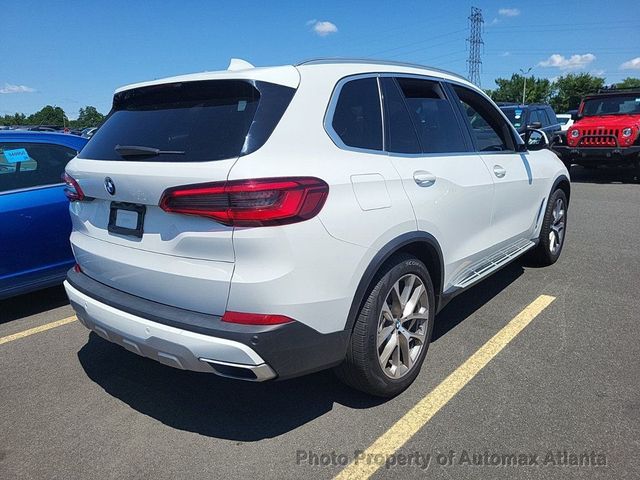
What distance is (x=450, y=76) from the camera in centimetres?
375

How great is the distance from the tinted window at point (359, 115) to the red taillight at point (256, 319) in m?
0.97

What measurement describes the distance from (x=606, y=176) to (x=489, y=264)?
1197cm

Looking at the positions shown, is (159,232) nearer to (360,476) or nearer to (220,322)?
(220,322)

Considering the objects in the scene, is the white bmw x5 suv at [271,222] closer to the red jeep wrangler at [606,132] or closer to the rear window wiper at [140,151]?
the rear window wiper at [140,151]

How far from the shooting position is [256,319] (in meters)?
2.19

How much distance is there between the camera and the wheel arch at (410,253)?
2.48m

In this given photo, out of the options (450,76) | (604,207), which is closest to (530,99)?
(604,207)

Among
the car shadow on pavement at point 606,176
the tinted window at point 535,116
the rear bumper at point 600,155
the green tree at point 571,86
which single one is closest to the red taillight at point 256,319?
the rear bumper at point 600,155

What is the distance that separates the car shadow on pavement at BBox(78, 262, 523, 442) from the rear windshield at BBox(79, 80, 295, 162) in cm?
143

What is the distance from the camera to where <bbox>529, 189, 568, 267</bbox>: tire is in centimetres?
506

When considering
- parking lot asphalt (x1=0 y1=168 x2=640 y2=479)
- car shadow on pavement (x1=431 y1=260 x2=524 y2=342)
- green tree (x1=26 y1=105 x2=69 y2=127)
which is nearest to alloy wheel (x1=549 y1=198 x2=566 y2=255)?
car shadow on pavement (x1=431 y1=260 x2=524 y2=342)

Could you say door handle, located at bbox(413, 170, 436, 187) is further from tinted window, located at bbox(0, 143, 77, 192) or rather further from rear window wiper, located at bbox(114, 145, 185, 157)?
tinted window, located at bbox(0, 143, 77, 192)

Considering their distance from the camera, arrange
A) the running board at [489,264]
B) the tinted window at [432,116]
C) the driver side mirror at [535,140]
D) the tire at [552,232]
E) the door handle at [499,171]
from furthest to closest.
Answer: the tire at [552,232] → the driver side mirror at [535,140] → the door handle at [499,171] → the running board at [489,264] → the tinted window at [432,116]

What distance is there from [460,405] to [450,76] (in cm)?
238
